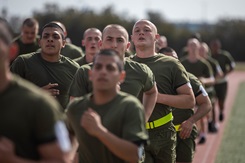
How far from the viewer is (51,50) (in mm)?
8008

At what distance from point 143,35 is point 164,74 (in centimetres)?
55

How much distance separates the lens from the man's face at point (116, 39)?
7.13 metres

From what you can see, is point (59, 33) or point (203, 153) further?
point (203, 153)

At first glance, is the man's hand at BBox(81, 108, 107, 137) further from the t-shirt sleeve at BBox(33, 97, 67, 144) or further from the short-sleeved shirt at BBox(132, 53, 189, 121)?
the short-sleeved shirt at BBox(132, 53, 189, 121)

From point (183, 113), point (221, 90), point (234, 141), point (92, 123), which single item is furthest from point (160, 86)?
point (221, 90)

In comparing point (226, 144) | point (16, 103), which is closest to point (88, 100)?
point (16, 103)

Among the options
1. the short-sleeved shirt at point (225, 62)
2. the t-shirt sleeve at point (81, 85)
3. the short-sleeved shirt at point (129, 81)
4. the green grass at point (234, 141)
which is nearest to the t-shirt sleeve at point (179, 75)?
the short-sleeved shirt at point (129, 81)

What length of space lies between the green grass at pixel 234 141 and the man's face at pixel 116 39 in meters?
6.39

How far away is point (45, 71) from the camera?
801 centimetres

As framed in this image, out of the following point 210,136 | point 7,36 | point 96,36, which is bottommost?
point 210,136

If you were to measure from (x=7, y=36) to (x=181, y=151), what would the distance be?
17.4 ft

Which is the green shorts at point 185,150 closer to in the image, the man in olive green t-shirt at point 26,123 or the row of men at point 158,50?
the row of men at point 158,50

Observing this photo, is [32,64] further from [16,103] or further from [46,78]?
[16,103]

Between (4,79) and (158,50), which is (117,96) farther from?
(158,50)
